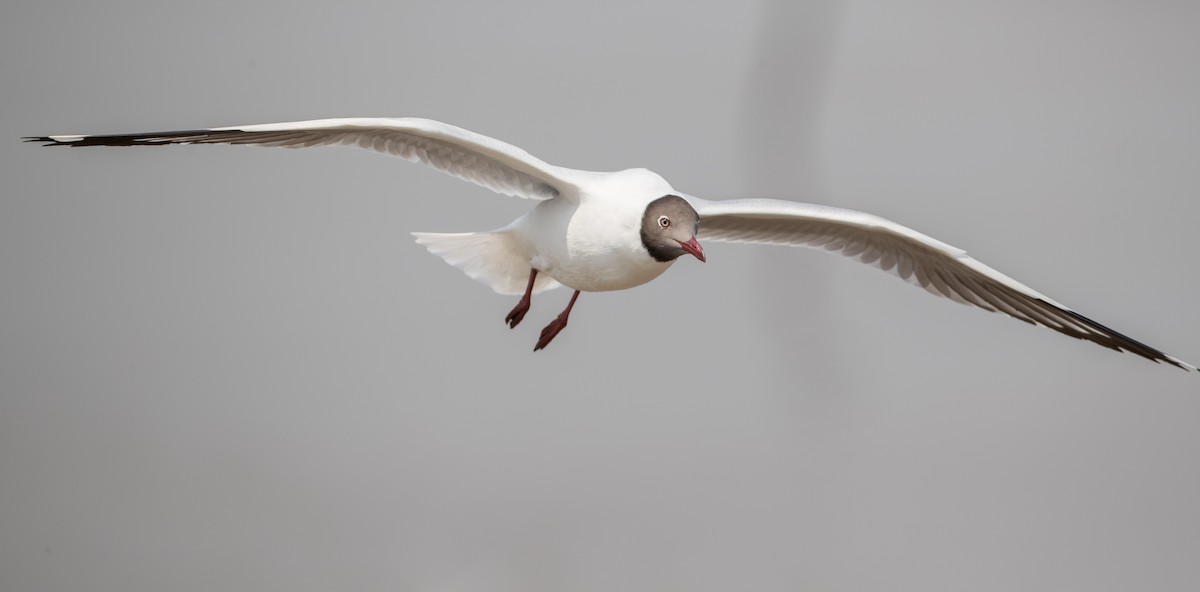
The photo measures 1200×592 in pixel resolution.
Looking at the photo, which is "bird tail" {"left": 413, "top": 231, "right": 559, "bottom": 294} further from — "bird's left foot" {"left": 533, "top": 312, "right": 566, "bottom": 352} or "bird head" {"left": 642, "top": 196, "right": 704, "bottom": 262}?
"bird head" {"left": 642, "top": 196, "right": 704, "bottom": 262}

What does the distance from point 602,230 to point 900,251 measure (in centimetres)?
100

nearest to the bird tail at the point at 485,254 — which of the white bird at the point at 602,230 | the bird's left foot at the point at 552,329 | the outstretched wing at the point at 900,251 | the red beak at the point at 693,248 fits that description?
the white bird at the point at 602,230

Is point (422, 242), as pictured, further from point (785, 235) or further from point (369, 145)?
point (785, 235)

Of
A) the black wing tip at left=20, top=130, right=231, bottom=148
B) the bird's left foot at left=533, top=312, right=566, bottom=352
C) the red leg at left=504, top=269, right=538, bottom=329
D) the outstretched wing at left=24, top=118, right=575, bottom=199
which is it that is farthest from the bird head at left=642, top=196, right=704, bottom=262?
the black wing tip at left=20, top=130, right=231, bottom=148

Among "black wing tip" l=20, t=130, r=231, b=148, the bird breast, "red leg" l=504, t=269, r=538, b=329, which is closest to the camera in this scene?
"black wing tip" l=20, t=130, r=231, b=148

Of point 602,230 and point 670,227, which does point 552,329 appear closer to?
point 602,230

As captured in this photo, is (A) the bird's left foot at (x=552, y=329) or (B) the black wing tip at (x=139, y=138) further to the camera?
(A) the bird's left foot at (x=552, y=329)

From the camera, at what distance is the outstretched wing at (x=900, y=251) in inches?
129

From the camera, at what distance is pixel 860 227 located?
3457 millimetres

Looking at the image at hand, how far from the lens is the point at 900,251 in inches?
142

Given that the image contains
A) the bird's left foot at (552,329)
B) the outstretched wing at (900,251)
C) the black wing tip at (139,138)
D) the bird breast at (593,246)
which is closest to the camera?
the black wing tip at (139,138)

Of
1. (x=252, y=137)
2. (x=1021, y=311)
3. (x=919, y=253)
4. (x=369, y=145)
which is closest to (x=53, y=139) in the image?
(x=252, y=137)

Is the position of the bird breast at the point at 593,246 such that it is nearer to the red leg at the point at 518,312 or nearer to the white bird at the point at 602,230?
the white bird at the point at 602,230

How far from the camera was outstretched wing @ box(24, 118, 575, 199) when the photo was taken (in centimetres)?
288
